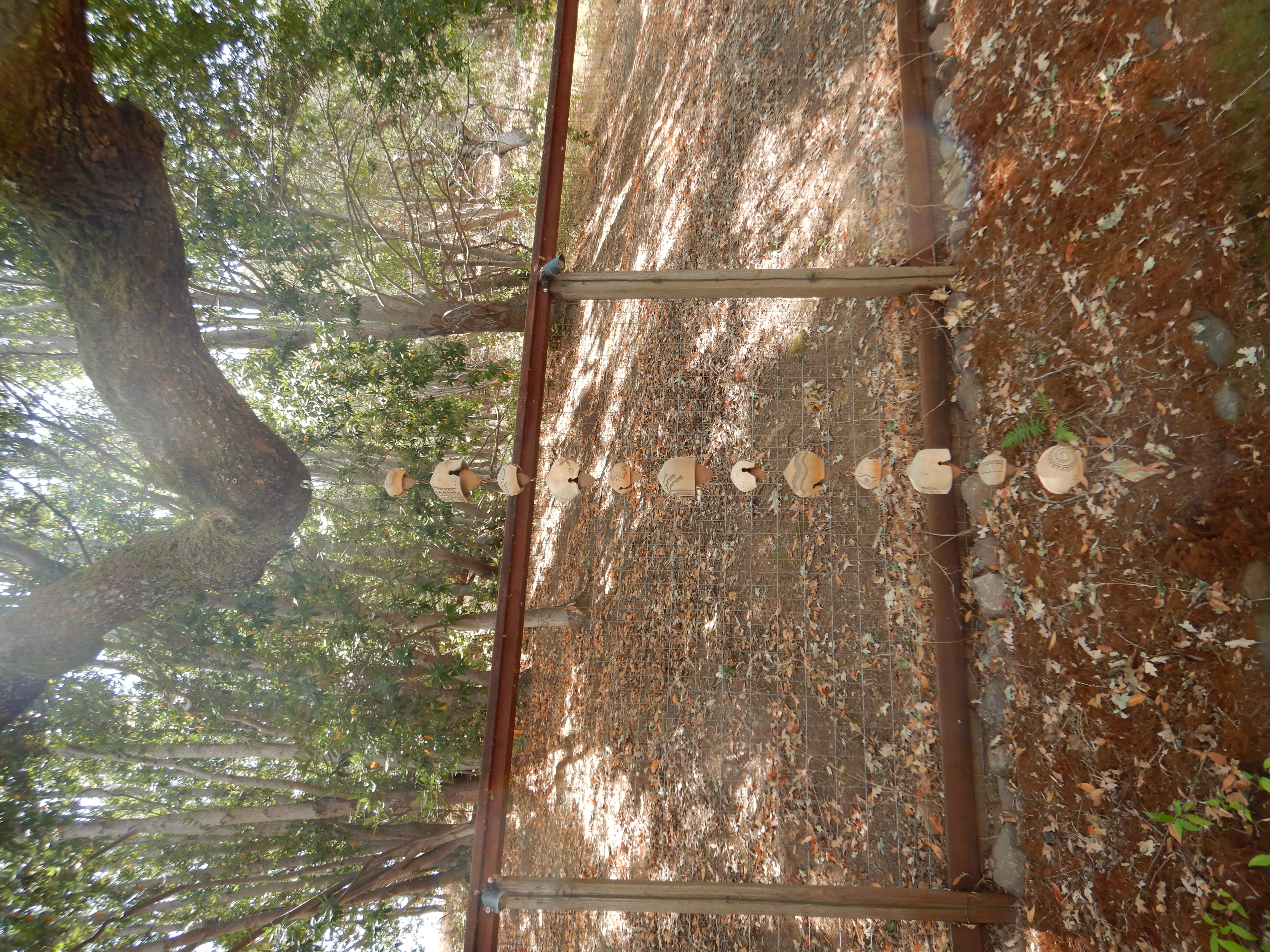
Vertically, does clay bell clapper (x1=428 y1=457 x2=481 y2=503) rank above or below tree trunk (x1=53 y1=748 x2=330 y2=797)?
above

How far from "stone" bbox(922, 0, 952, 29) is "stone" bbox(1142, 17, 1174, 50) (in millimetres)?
1278

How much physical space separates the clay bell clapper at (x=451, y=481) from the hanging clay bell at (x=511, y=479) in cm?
15

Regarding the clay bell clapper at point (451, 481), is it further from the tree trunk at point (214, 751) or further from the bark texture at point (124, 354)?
the tree trunk at point (214, 751)

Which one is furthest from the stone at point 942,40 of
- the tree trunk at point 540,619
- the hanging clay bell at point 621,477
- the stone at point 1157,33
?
the tree trunk at point 540,619

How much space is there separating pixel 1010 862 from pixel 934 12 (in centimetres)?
451

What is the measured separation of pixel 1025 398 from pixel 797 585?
5.68ft

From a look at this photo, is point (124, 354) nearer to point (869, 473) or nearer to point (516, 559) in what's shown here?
point (516, 559)

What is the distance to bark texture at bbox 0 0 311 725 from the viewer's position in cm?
302

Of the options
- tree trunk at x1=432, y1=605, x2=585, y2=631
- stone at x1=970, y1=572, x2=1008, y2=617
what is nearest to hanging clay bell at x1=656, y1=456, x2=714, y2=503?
stone at x1=970, y1=572, x2=1008, y2=617

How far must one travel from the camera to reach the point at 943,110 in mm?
3465

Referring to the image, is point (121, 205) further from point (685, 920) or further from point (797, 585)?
point (685, 920)

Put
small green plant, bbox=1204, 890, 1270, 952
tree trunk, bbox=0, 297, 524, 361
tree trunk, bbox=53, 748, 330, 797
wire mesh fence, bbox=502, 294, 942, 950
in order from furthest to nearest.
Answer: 1. tree trunk, bbox=0, 297, 524, 361
2. tree trunk, bbox=53, 748, 330, 797
3. wire mesh fence, bbox=502, 294, 942, 950
4. small green plant, bbox=1204, 890, 1270, 952

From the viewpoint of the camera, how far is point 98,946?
15.2 ft

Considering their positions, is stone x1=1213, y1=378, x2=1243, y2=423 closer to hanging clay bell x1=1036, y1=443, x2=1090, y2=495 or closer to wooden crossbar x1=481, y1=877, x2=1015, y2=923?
hanging clay bell x1=1036, y1=443, x2=1090, y2=495
